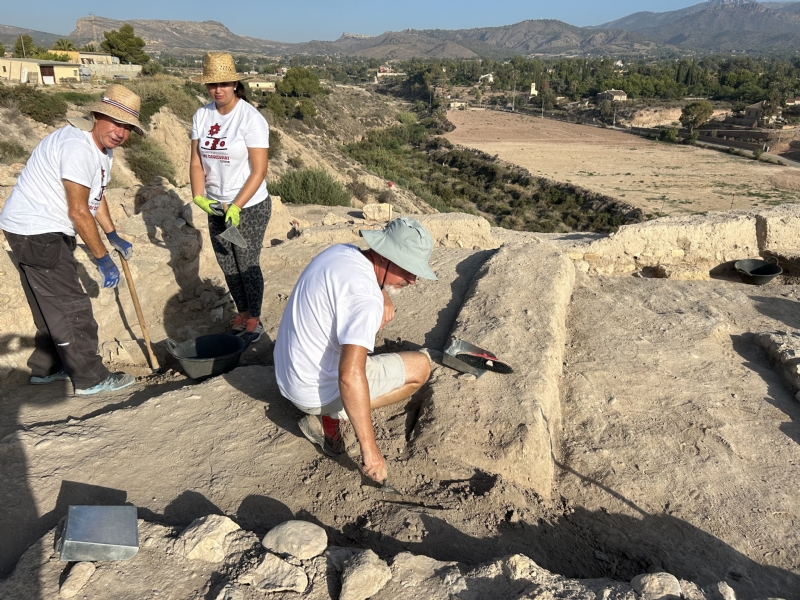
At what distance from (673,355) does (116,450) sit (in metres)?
4.05

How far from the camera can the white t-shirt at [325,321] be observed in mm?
2334

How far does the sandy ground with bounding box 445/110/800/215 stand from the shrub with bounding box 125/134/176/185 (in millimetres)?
19421

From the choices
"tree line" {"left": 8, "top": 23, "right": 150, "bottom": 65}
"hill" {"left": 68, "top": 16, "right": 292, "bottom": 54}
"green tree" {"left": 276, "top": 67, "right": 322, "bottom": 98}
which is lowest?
"green tree" {"left": 276, "top": 67, "right": 322, "bottom": 98}

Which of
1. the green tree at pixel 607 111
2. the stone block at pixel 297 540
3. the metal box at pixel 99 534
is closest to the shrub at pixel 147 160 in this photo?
the metal box at pixel 99 534

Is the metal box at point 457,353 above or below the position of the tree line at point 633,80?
below

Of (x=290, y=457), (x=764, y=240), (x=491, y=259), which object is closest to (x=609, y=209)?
(x=764, y=240)

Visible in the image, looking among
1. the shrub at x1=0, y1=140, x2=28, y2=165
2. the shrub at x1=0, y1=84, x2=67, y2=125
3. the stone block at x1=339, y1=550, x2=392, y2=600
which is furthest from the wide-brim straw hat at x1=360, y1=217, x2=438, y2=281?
the shrub at x1=0, y1=84, x2=67, y2=125

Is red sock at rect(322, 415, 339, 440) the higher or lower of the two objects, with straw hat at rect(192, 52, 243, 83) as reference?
lower

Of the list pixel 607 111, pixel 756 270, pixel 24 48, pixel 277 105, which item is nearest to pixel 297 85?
pixel 277 105

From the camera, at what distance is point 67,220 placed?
10.5 ft

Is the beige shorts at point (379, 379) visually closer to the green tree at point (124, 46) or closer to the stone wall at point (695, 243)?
the stone wall at point (695, 243)

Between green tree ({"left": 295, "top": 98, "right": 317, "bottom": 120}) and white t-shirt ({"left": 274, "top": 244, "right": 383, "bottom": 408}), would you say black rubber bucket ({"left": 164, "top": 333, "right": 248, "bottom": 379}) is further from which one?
green tree ({"left": 295, "top": 98, "right": 317, "bottom": 120})

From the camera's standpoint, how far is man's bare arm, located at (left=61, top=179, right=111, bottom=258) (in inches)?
121

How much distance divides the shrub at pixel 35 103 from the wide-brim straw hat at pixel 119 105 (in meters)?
15.4
